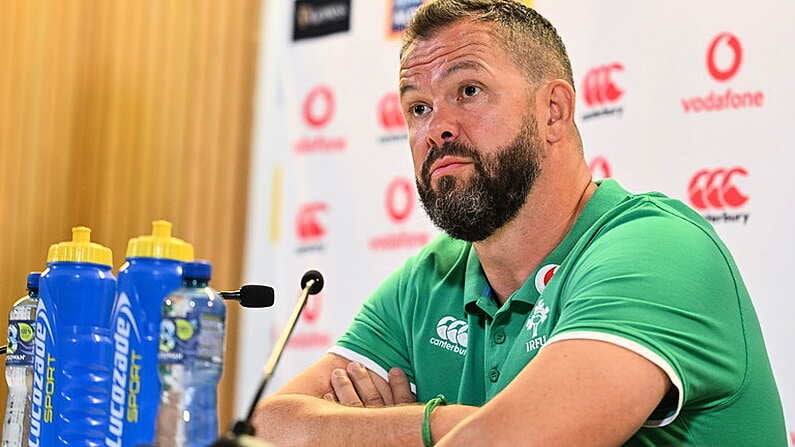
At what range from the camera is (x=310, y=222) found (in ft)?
13.4

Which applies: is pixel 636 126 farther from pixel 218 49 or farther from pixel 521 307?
pixel 218 49

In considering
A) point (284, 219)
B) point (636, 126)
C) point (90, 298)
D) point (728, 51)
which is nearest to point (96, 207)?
point (284, 219)

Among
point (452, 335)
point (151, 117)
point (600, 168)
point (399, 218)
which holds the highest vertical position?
point (151, 117)

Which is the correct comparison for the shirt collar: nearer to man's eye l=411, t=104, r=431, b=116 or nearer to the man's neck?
the man's neck

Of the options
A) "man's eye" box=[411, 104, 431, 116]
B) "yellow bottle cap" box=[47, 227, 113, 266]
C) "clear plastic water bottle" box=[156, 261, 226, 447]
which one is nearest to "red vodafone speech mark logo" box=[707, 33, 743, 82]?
"man's eye" box=[411, 104, 431, 116]

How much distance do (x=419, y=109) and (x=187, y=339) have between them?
107 centimetres

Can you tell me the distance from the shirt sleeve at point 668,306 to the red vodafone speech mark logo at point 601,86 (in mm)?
1402

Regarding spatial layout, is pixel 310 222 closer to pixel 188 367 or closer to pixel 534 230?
pixel 534 230

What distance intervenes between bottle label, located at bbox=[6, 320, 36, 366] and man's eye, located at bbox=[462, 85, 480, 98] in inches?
35.8

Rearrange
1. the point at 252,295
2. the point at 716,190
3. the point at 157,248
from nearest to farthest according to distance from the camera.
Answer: the point at 157,248 < the point at 252,295 < the point at 716,190

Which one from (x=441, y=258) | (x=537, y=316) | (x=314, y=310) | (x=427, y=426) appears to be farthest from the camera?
(x=314, y=310)

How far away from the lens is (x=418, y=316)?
222 cm

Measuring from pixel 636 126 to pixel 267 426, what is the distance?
153 centimetres

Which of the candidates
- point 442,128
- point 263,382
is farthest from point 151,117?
point 263,382
